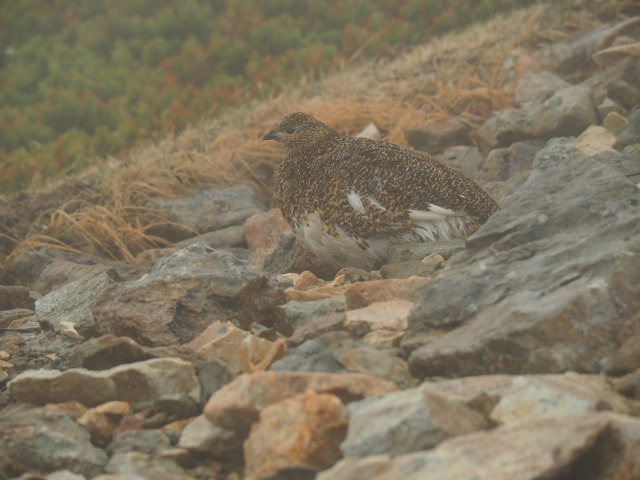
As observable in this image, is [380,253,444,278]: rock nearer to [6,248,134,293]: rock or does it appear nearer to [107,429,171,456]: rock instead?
[107,429,171,456]: rock

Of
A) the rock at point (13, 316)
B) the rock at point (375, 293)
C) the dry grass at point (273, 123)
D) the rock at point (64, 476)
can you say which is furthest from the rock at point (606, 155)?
the rock at point (64, 476)

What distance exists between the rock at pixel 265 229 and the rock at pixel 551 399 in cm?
374

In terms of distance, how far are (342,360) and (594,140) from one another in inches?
145

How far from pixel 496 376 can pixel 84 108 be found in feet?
32.8

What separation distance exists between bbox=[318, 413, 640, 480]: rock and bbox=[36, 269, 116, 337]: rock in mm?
2369

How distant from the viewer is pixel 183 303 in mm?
3752

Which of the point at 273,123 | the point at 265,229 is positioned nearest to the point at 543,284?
the point at 265,229

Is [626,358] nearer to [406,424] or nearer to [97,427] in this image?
[406,424]

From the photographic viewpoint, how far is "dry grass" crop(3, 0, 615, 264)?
7234mm

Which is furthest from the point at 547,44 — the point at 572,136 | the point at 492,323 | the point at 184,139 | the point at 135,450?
the point at 135,450

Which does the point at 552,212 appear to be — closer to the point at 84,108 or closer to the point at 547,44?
the point at 547,44

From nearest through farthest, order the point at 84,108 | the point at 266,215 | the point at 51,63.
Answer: the point at 266,215, the point at 84,108, the point at 51,63

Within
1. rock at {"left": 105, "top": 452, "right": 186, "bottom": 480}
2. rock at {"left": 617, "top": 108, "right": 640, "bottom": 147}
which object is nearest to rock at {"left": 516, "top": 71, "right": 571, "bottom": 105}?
rock at {"left": 617, "top": 108, "right": 640, "bottom": 147}

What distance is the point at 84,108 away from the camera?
11914 mm
